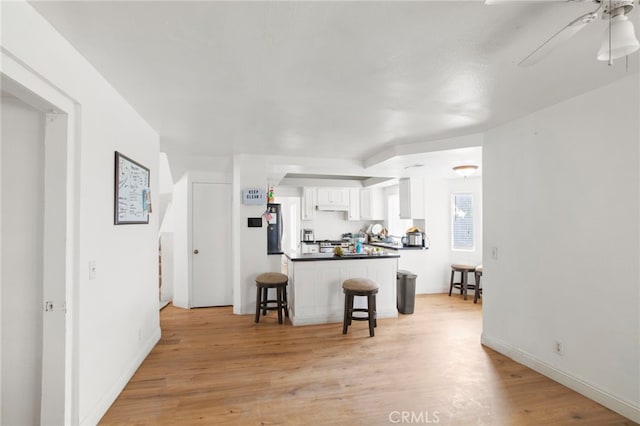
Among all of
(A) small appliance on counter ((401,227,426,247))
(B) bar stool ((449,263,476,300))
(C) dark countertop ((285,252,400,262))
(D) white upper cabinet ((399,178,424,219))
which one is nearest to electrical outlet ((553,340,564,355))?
(C) dark countertop ((285,252,400,262))

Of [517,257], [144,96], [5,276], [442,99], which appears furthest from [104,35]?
[517,257]

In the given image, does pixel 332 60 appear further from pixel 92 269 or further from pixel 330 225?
pixel 330 225

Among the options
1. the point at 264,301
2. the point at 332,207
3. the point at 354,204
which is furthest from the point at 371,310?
the point at 354,204

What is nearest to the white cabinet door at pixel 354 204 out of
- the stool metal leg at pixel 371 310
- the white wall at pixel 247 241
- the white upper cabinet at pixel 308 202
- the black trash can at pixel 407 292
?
the white upper cabinet at pixel 308 202

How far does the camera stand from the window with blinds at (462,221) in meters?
5.72

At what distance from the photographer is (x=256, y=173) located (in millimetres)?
4523

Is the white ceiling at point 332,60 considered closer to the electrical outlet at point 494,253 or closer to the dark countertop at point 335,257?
the electrical outlet at point 494,253

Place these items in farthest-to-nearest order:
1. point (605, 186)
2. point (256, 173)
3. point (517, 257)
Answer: point (256, 173) → point (517, 257) → point (605, 186)

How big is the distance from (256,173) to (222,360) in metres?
2.54

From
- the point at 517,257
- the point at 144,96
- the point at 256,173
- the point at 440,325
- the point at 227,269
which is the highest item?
the point at 144,96

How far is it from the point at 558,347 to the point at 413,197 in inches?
134

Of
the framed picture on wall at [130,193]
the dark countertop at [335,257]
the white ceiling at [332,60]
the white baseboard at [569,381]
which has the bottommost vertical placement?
the white baseboard at [569,381]

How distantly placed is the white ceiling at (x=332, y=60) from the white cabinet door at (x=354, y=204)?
3834 millimetres

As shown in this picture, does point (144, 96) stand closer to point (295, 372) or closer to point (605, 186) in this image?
point (295, 372)
